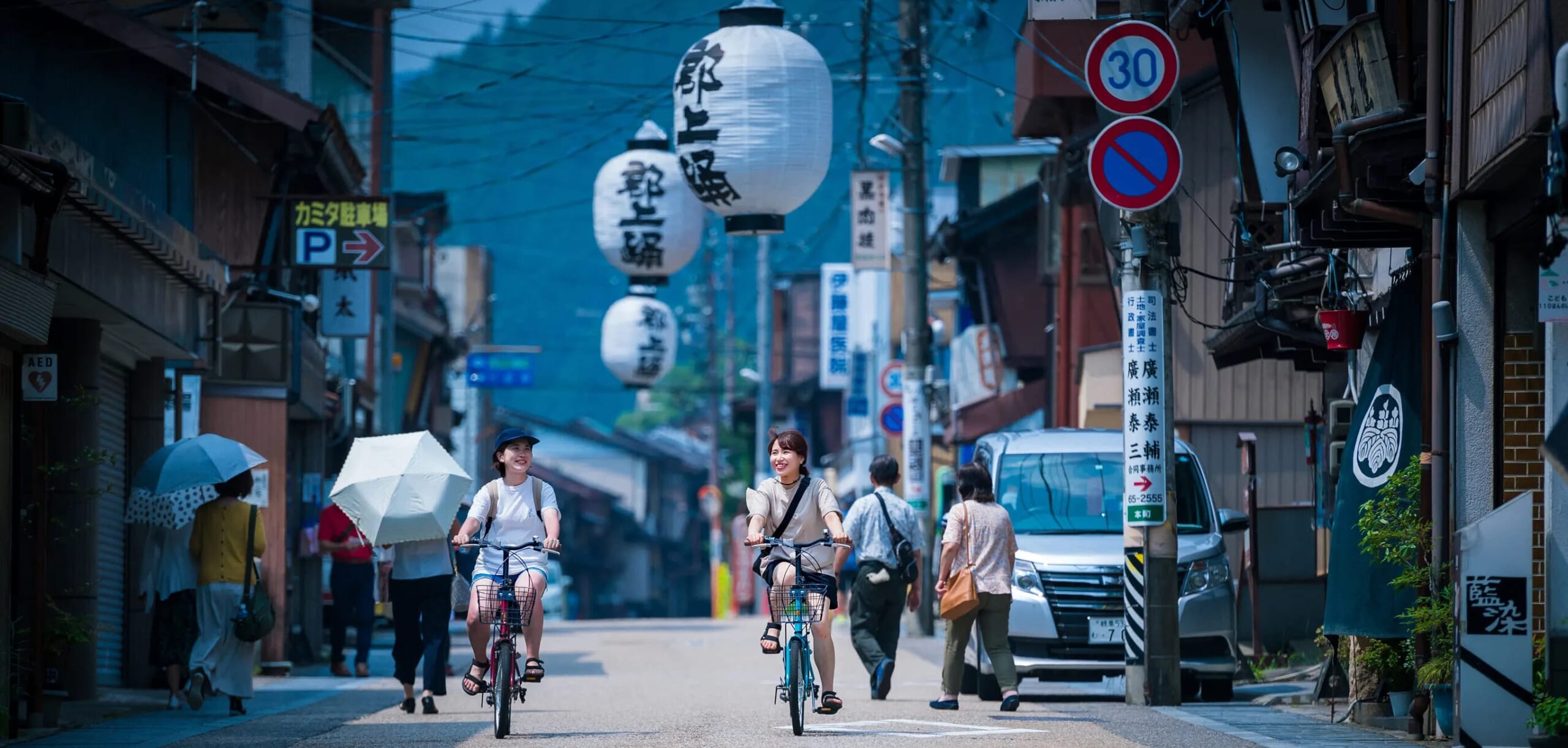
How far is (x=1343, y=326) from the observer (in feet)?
49.8

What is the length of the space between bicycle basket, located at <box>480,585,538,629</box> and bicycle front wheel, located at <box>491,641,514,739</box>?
0.20m

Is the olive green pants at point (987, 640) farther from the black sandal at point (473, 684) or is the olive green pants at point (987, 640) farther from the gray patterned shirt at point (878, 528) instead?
the black sandal at point (473, 684)

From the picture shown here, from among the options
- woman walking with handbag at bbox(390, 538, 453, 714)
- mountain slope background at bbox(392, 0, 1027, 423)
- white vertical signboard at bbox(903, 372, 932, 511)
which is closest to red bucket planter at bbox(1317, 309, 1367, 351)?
woman walking with handbag at bbox(390, 538, 453, 714)

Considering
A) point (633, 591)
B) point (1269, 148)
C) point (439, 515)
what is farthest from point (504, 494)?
point (633, 591)

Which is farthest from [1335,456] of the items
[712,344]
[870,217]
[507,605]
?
[712,344]

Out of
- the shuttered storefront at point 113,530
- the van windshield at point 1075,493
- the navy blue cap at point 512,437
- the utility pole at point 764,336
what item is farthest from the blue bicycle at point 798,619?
the utility pole at point 764,336

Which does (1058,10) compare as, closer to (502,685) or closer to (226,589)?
(226,589)

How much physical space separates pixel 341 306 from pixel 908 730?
16.3m

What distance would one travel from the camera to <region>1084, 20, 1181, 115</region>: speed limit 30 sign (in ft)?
48.1

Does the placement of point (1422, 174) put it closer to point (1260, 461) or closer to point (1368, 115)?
point (1368, 115)

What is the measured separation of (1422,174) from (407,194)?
34.0m

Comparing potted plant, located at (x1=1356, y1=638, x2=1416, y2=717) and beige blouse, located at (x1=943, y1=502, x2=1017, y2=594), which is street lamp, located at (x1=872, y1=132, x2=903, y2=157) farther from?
potted plant, located at (x1=1356, y1=638, x2=1416, y2=717)

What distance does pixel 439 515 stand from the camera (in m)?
14.1

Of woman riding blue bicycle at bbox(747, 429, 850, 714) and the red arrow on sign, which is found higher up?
the red arrow on sign
